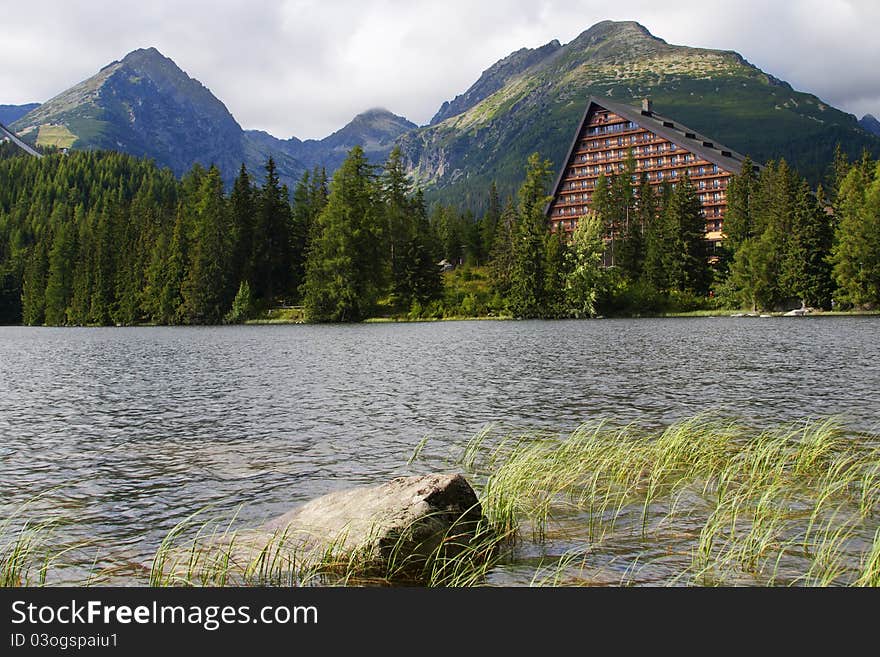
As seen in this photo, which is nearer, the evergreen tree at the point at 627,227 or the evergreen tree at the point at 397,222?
the evergreen tree at the point at 397,222

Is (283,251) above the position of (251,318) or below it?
above

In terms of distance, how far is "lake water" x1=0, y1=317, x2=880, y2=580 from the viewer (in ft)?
43.6

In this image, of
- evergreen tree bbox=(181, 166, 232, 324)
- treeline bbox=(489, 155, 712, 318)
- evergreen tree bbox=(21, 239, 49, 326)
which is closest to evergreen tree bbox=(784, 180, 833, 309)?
treeline bbox=(489, 155, 712, 318)

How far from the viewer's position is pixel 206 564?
29.1 feet

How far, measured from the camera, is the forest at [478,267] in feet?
289

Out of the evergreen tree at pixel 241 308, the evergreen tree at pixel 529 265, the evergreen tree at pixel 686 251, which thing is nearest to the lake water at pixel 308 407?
the evergreen tree at pixel 529 265

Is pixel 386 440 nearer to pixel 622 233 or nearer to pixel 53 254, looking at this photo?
pixel 622 233

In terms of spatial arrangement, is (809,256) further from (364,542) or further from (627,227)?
(364,542)

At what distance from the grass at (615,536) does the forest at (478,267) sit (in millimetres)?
78764

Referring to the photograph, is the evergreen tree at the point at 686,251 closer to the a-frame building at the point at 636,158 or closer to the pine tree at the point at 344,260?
Result: the a-frame building at the point at 636,158

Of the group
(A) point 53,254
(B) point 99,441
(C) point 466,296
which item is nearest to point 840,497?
(B) point 99,441

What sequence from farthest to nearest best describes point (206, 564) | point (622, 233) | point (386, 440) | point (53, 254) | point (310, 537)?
point (53, 254) → point (622, 233) → point (386, 440) → point (310, 537) → point (206, 564)

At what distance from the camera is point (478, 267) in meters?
130

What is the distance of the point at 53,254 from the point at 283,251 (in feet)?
173
